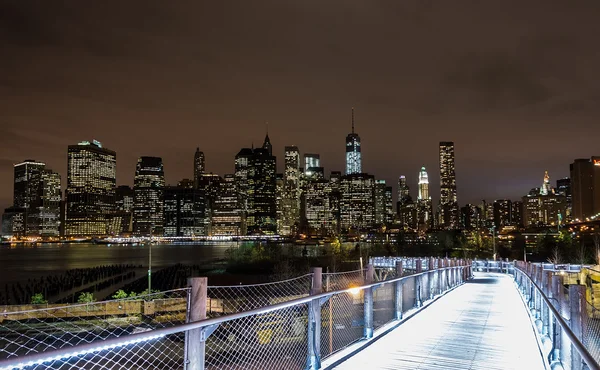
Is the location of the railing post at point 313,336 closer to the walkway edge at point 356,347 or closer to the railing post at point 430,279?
the walkway edge at point 356,347

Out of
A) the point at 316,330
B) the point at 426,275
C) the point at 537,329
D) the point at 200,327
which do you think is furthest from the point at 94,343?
the point at 426,275

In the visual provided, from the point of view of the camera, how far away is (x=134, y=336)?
368cm

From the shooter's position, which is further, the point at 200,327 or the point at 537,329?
the point at 537,329

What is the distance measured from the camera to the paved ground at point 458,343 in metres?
7.75

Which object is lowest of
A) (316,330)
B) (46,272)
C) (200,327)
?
(46,272)

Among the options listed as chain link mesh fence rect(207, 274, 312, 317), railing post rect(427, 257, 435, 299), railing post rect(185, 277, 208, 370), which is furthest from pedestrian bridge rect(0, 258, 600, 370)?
chain link mesh fence rect(207, 274, 312, 317)

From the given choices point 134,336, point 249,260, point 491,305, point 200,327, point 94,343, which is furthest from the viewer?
point 249,260

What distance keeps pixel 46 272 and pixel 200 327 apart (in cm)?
10568

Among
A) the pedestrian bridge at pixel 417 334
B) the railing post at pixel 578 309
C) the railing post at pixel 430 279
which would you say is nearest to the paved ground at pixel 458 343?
the pedestrian bridge at pixel 417 334

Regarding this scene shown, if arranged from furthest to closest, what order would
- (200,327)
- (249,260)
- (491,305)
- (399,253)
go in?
1. (399,253)
2. (249,260)
3. (491,305)
4. (200,327)

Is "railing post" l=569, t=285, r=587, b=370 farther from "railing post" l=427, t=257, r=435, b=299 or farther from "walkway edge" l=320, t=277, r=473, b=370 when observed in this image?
"railing post" l=427, t=257, r=435, b=299

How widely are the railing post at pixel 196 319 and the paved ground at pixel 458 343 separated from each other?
3.24 metres

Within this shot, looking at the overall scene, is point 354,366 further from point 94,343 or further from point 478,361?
point 94,343

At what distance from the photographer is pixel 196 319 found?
191 inches
